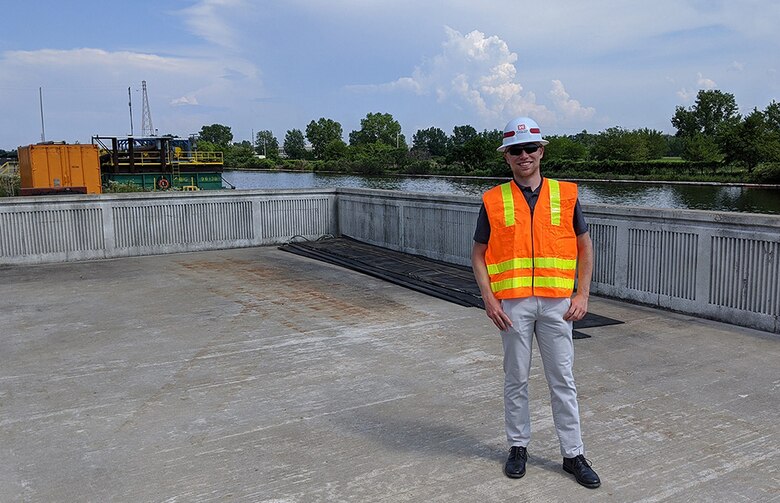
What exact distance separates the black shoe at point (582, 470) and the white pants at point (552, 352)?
39 millimetres

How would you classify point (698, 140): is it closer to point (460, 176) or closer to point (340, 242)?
point (460, 176)

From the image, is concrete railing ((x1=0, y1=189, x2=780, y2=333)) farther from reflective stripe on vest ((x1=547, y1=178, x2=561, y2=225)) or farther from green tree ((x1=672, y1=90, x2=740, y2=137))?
green tree ((x1=672, y1=90, x2=740, y2=137))

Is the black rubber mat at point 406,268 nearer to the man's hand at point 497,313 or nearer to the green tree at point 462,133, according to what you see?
the man's hand at point 497,313

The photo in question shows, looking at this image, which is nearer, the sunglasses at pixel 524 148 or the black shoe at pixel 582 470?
the black shoe at pixel 582 470

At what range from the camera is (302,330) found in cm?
732

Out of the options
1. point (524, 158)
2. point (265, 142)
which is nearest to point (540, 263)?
point (524, 158)

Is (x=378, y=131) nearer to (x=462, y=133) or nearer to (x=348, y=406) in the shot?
(x=462, y=133)

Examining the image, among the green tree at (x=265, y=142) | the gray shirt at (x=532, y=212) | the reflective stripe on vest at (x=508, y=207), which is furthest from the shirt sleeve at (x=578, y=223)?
the green tree at (x=265, y=142)

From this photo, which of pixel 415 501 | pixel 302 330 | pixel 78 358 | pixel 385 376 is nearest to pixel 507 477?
pixel 415 501

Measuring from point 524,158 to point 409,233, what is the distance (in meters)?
8.77

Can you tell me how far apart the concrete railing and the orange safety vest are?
13.2ft

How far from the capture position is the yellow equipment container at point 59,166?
2220 centimetres

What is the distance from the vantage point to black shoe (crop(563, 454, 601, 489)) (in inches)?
148

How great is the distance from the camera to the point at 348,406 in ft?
16.8
